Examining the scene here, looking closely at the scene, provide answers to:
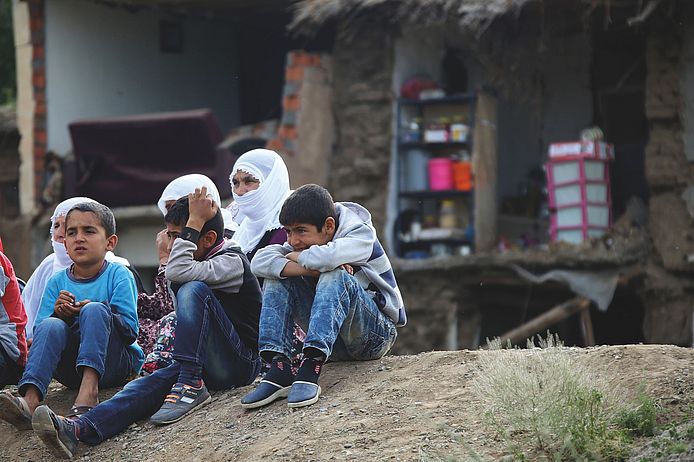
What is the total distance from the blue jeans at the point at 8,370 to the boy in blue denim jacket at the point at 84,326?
20cm

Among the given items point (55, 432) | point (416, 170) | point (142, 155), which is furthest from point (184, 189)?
point (142, 155)

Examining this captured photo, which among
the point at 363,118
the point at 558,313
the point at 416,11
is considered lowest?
the point at 558,313

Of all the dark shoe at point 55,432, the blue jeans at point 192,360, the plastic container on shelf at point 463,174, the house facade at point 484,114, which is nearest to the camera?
the dark shoe at point 55,432

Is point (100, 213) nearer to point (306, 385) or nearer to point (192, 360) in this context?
point (192, 360)

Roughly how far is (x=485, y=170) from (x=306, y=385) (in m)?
7.74

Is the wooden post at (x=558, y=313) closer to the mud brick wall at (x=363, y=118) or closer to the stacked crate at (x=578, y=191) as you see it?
the stacked crate at (x=578, y=191)

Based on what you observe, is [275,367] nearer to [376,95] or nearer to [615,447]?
[615,447]

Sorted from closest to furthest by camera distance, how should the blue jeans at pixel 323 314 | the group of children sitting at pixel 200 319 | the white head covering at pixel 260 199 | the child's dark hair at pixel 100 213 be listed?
the blue jeans at pixel 323 314 → the group of children sitting at pixel 200 319 → the child's dark hair at pixel 100 213 → the white head covering at pixel 260 199

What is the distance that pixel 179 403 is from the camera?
5.24m

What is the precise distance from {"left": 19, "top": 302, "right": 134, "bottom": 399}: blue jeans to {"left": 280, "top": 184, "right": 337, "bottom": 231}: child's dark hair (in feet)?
3.19

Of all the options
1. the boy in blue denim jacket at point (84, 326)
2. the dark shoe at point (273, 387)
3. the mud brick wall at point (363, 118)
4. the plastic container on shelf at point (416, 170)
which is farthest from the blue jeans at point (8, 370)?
the plastic container on shelf at point (416, 170)

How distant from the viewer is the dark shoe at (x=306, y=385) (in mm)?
4941

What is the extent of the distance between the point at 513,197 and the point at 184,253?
8.27 m

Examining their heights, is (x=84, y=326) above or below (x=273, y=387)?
above
